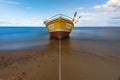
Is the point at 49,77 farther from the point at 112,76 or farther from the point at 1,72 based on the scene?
the point at 112,76

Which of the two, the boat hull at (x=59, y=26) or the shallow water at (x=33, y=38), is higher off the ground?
the boat hull at (x=59, y=26)

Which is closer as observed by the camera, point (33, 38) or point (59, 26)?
point (59, 26)

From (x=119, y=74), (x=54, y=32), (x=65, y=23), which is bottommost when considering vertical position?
(x=119, y=74)

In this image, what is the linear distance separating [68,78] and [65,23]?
8.37 meters

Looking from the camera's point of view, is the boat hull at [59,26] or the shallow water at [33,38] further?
the boat hull at [59,26]

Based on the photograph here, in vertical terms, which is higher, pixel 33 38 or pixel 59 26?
pixel 59 26

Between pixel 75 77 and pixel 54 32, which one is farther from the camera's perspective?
pixel 54 32

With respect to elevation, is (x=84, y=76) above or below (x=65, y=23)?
below

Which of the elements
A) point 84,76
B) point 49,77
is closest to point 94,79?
point 84,76

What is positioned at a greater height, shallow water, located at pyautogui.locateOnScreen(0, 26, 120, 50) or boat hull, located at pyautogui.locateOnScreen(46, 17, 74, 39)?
boat hull, located at pyautogui.locateOnScreen(46, 17, 74, 39)

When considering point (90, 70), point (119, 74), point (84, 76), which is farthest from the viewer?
point (90, 70)

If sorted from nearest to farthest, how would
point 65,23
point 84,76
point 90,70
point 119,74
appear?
point 84,76
point 119,74
point 90,70
point 65,23

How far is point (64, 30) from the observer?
1142cm

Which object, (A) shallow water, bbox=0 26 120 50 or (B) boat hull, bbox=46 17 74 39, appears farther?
(B) boat hull, bbox=46 17 74 39
